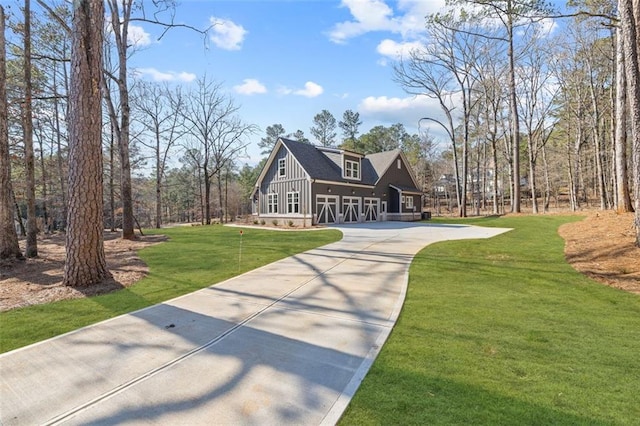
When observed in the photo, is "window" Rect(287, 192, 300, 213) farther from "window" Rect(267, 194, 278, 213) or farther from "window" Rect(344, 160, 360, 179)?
"window" Rect(344, 160, 360, 179)

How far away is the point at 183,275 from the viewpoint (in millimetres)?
6730

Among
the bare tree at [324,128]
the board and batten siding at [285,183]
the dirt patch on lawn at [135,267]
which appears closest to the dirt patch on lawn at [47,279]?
the dirt patch on lawn at [135,267]

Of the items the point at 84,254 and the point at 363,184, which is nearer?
the point at 84,254

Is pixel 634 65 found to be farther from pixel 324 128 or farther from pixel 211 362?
pixel 324 128

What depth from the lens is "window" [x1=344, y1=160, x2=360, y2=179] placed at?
877 inches

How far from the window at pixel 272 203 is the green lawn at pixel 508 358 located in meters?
17.0

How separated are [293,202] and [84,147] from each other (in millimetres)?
15517

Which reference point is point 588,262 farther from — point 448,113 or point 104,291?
point 448,113

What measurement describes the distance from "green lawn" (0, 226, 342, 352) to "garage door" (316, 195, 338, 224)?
353 inches

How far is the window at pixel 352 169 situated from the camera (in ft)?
73.0

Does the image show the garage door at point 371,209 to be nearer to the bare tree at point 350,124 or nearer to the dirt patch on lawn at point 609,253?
the dirt patch on lawn at point 609,253

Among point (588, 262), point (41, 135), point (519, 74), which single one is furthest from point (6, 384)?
point (519, 74)

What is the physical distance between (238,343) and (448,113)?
93.3 ft

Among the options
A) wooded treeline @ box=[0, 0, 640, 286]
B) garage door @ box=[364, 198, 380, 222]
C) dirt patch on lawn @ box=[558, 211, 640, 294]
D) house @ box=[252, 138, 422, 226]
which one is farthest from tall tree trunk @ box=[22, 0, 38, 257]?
garage door @ box=[364, 198, 380, 222]
